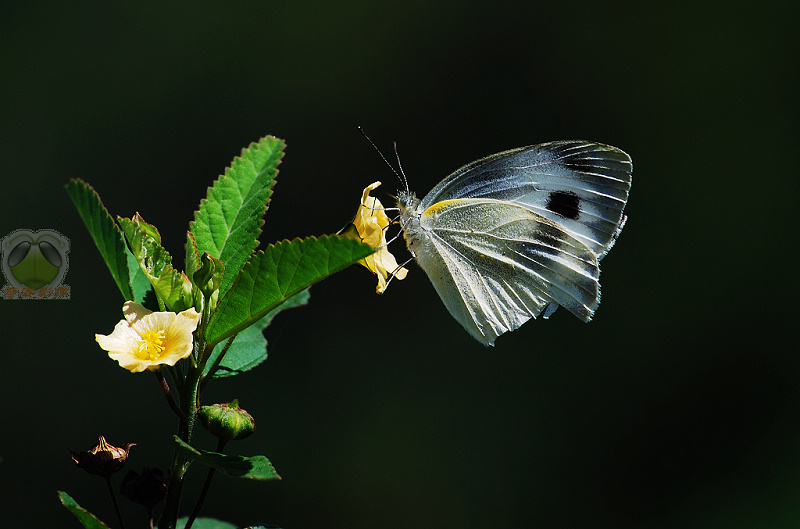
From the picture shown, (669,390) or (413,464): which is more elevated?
(669,390)

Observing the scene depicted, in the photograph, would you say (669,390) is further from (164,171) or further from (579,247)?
(164,171)

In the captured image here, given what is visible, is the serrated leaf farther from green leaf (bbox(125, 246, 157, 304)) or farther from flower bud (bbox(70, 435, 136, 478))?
flower bud (bbox(70, 435, 136, 478))

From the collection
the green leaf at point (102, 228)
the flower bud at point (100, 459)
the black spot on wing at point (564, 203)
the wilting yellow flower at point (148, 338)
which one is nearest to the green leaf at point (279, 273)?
the wilting yellow flower at point (148, 338)

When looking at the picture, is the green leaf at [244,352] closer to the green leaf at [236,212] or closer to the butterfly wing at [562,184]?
the green leaf at [236,212]

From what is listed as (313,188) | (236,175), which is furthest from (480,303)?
(313,188)

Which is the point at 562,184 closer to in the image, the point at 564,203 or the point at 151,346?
the point at 564,203

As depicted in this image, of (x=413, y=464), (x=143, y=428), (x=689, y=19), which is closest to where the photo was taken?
(x=143, y=428)

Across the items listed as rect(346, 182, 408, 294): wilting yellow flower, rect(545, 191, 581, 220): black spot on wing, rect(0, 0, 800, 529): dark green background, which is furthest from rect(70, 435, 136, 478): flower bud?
rect(0, 0, 800, 529): dark green background
